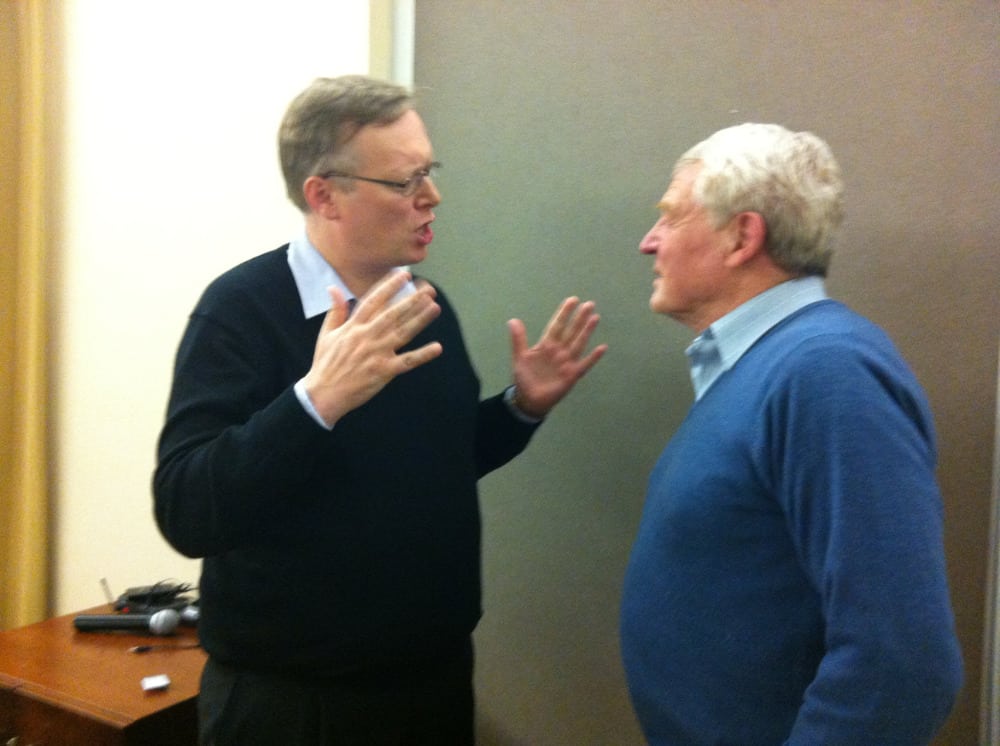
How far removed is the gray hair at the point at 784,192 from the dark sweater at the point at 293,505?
58cm

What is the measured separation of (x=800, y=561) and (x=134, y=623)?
150cm

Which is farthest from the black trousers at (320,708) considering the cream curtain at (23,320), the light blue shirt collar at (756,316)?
the cream curtain at (23,320)

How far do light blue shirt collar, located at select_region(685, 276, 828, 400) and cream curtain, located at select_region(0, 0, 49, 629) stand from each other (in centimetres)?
214

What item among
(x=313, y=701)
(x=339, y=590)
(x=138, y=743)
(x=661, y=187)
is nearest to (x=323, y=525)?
(x=339, y=590)

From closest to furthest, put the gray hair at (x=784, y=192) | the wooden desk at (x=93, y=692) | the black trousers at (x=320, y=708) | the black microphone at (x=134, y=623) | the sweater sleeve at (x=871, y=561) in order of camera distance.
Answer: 1. the sweater sleeve at (x=871, y=561)
2. the gray hair at (x=784, y=192)
3. the black trousers at (x=320, y=708)
4. the wooden desk at (x=93, y=692)
5. the black microphone at (x=134, y=623)

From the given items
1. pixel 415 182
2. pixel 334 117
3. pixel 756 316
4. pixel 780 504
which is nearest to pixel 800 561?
pixel 780 504

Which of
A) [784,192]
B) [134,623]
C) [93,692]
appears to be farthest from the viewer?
[134,623]

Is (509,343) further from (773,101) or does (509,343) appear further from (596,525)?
(773,101)

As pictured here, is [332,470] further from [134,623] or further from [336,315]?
[134,623]

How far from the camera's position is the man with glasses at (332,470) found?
110 centimetres

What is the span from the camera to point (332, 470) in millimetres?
1210

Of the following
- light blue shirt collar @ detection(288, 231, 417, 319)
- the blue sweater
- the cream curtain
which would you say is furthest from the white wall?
the blue sweater

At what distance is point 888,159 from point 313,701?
1.29m

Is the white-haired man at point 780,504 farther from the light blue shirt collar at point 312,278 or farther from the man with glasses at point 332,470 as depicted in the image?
the light blue shirt collar at point 312,278
